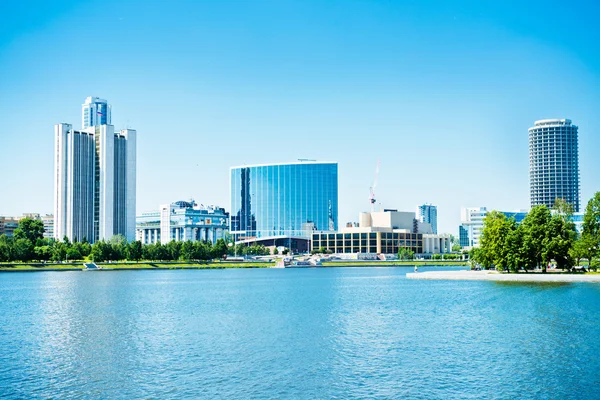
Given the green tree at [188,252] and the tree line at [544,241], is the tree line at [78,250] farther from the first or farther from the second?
the tree line at [544,241]

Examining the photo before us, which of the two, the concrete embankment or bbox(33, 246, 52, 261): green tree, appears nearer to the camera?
the concrete embankment

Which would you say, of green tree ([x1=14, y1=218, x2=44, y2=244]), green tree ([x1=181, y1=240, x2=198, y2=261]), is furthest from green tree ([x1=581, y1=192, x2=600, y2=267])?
green tree ([x1=14, y1=218, x2=44, y2=244])

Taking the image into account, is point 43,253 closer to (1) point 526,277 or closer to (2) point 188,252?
(2) point 188,252

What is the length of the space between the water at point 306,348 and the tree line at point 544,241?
2850 centimetres

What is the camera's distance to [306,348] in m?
41.7

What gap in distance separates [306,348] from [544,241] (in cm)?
6798

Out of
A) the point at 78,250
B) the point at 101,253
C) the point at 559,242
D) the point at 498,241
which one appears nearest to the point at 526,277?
the point at 559,242

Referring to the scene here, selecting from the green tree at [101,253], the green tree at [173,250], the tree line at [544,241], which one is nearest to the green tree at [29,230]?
the green tree at [101,253]

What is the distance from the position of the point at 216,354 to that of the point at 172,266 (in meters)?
149

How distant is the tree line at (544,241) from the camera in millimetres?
100125

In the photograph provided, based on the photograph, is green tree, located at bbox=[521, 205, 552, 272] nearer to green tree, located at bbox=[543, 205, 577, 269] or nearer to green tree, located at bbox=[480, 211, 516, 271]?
green tree, located at bbox=[543, 205, 577, 269]

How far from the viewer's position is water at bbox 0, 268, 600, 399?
31.6 meters

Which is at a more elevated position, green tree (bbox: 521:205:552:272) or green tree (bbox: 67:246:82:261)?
green tree (bbox: 521:205:552:272)

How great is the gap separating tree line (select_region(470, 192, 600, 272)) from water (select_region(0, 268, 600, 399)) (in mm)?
28503
